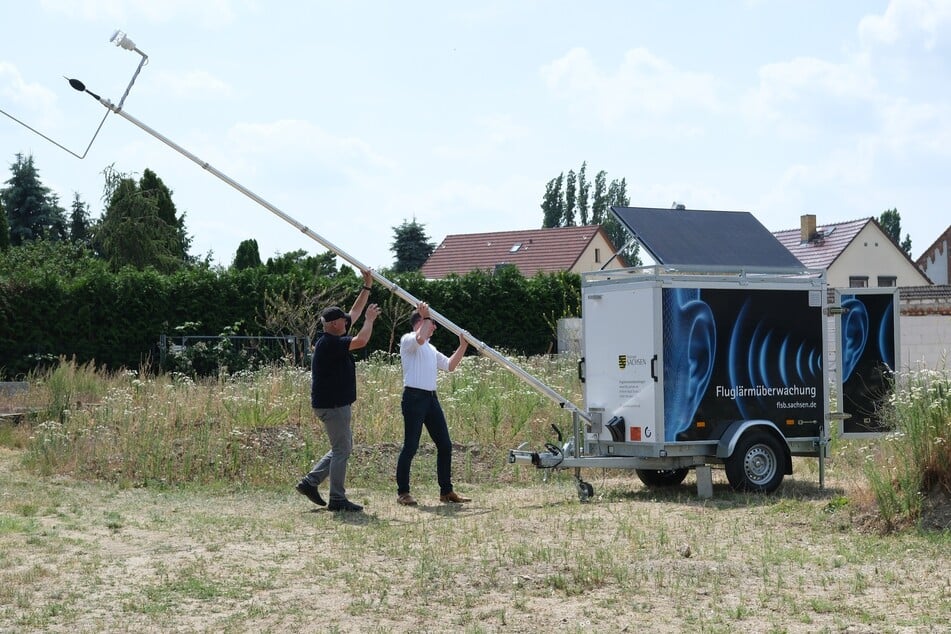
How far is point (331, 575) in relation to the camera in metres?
7.76

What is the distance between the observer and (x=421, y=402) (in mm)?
11383

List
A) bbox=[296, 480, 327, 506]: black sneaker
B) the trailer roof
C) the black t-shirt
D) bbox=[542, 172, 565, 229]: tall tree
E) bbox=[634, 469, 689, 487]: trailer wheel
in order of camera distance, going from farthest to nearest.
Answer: bbox=[542, 172, 565, 229]: tall tree → the trailer roof → bbox=[634, 469, 689, 487]: trailer wheel → bbox=[296, 480, 327, 506]: black sneaker → the black t-shirt

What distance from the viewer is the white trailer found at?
1125 centimetres

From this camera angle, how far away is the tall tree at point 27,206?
58.3 m

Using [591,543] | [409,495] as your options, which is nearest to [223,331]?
[409,495]

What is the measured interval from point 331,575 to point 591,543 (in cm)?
203

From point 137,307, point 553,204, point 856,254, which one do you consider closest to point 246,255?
point 137,307

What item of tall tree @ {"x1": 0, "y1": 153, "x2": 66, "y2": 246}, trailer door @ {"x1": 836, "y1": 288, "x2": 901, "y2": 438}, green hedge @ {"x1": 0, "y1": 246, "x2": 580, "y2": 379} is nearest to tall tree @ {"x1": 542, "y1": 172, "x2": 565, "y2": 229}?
tall tree @ {"x1": 0, "y1": 153, "x2": 66, "y2": 246}

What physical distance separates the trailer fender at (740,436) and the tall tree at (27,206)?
172 feet

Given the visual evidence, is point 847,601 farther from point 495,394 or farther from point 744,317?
point 495,394

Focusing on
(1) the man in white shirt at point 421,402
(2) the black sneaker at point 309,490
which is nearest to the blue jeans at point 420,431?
(1) the man in white shirt at point 421,402

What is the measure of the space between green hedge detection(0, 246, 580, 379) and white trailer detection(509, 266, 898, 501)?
40.5 ft

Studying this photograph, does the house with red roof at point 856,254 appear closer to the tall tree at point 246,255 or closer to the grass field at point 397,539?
the tall tree at point 246,255

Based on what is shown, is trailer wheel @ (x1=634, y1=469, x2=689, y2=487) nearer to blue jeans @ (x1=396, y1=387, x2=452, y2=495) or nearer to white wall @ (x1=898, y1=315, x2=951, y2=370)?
blue jeans @ (x1=396, y1=387, x2=452, y2=495)
